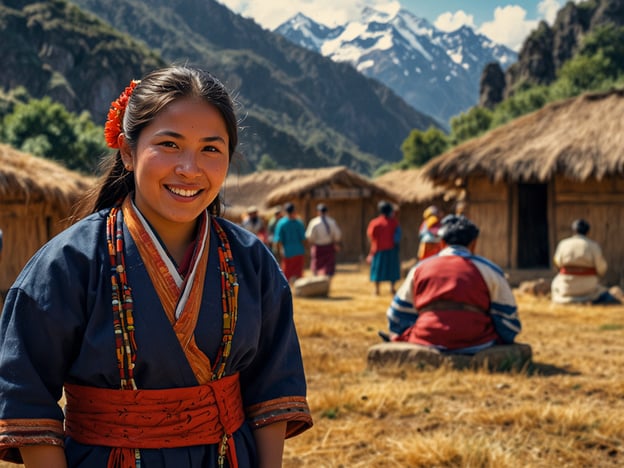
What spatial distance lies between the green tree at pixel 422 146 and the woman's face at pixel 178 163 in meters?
41.7

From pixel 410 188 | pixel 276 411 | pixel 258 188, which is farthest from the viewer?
pixel 258 188

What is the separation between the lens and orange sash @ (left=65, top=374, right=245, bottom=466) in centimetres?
172

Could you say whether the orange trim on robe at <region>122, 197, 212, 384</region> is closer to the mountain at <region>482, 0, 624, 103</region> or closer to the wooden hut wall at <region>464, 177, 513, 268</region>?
the wooden hut wall at <region>464, 177, 513, 268</region>

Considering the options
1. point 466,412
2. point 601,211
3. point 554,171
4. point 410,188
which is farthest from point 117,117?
point 410,188

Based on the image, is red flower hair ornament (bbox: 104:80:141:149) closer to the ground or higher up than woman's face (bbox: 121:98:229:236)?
higher up

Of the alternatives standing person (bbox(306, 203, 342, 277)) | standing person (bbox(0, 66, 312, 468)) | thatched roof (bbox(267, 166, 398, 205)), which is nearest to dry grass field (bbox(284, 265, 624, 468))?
standing person (bbox(0, 66, 312, 468))

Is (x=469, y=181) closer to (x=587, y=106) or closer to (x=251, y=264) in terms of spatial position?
(x=587, y=106)

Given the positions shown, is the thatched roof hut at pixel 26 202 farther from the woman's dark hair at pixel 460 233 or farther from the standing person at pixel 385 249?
the woman's dark hair at pixel 460 233

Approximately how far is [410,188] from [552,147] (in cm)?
1044

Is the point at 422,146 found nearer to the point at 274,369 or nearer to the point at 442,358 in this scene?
the point at 442,358

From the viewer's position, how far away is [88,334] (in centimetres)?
169

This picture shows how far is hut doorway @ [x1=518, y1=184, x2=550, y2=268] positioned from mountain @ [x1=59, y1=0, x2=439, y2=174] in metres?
64.4

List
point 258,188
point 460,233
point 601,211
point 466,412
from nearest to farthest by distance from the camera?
point 466,412
point 460,233
point 601,211
point 258,188

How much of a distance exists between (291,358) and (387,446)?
2.01 meters
